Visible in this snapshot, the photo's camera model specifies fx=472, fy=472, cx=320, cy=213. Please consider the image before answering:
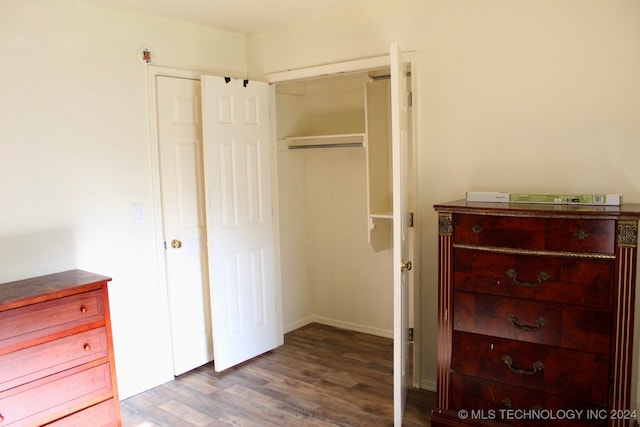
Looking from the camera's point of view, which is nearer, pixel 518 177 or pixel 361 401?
pixel 518 177

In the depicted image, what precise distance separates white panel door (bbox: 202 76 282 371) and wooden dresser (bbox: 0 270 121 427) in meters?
0.97

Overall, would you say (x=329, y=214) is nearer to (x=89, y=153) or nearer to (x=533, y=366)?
(x=89, y=153)

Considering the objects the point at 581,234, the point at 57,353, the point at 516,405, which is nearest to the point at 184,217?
the point at 57,353

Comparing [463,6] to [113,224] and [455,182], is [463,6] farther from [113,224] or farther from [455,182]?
[113,224]

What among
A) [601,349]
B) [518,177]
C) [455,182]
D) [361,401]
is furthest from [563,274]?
[361,401]

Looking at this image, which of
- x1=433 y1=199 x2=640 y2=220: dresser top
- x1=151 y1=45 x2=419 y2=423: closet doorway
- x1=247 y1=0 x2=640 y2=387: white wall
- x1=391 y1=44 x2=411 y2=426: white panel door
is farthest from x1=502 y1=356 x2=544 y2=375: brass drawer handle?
x1=151 y1=45 x2=419 y2=423: closet doorway

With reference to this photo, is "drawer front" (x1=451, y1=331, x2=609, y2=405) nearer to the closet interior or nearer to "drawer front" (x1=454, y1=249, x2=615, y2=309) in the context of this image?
"drawer front" (x1=454, y1=249, x2=615, y2=309)

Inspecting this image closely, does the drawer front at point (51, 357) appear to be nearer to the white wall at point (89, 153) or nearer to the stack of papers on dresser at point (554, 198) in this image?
the white wall at point (89, 153)

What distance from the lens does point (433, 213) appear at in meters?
2.88

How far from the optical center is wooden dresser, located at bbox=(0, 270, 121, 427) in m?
2.10

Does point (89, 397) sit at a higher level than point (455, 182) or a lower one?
lower

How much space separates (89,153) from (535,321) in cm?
256

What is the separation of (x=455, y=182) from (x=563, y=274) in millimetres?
918

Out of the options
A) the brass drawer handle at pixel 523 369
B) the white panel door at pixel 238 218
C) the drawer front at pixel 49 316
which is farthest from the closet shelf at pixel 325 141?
the drawer front at pixel 49 316
